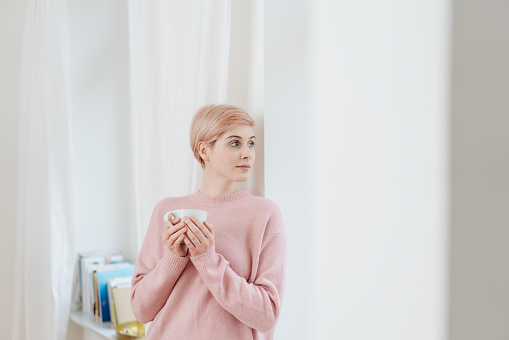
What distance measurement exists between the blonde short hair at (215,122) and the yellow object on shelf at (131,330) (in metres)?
1.09

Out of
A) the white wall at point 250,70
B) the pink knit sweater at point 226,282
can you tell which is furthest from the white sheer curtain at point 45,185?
the pink knit sweater at point 226,282

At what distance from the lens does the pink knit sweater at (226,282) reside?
3.30 ft

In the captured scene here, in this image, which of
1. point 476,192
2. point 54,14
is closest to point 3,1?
point 54,14

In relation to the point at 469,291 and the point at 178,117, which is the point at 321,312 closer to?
the point at 469,291

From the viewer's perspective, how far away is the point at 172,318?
111cm

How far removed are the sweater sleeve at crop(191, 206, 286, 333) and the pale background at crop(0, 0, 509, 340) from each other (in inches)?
6.1

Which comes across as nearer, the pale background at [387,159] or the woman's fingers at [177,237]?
the pale background at [387,159]

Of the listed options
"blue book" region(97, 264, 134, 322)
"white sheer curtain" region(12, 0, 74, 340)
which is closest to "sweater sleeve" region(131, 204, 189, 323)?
"blue book" region(97, 264, 134, 322)

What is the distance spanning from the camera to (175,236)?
1005mm

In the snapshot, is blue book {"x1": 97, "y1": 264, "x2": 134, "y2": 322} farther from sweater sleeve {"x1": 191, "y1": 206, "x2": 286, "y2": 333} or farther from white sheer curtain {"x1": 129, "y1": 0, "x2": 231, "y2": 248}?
sweater sleeve {"x1": 191, "y1": 206, "x2": 286, "y2": 333}

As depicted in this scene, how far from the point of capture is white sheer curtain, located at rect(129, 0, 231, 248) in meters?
1.33

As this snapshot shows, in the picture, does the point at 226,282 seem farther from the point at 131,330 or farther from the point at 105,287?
the point at 105,287

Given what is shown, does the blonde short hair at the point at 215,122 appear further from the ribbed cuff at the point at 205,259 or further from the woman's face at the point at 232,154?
the ribbed cuff at the point at 205,259

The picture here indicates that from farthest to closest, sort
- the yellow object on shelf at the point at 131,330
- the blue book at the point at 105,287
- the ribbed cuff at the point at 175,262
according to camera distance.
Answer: the blue book at the point at 105,287 → the yellow object on shelf at the point at 131,330 → the ribbed cuff at the point at 175,262
